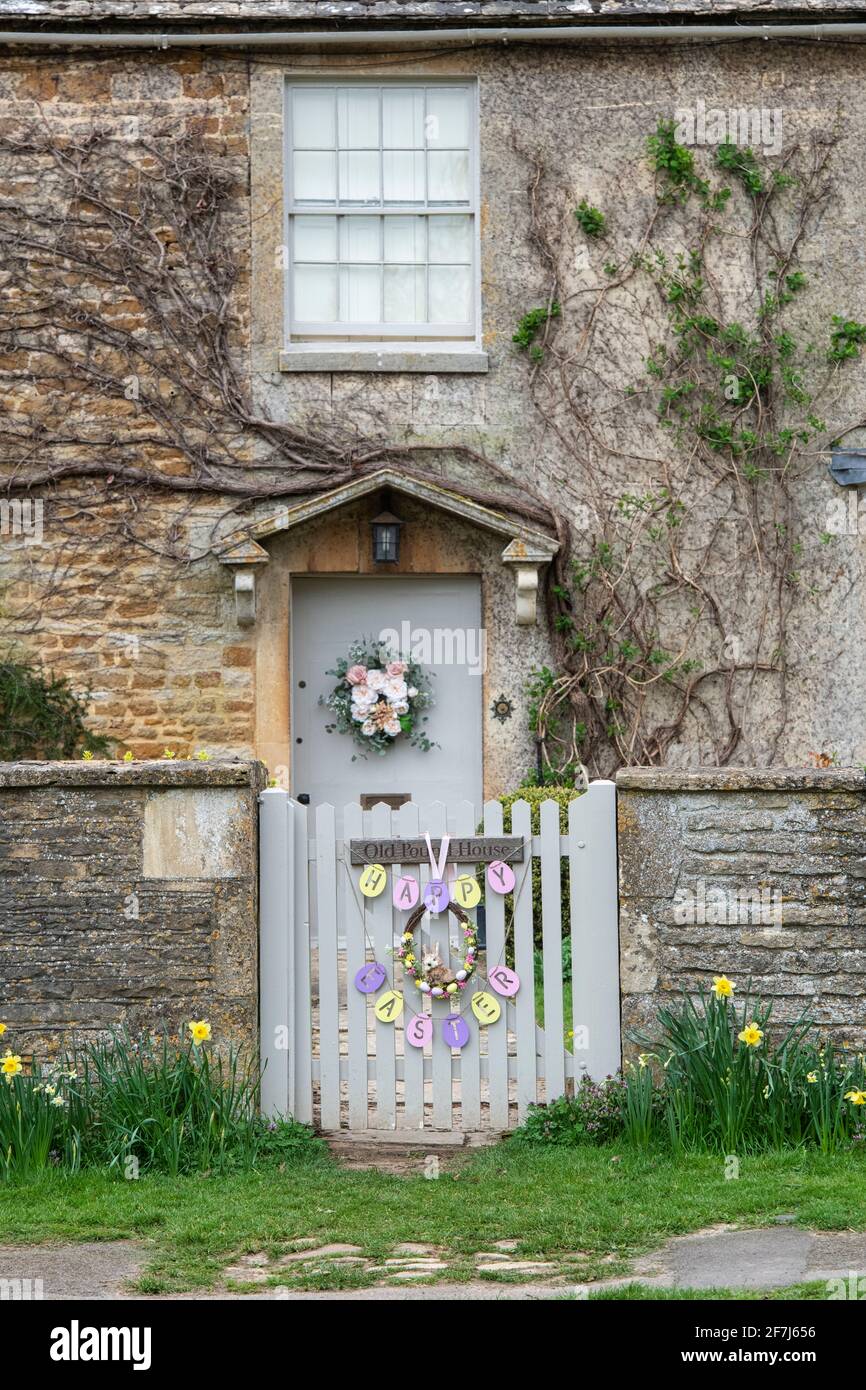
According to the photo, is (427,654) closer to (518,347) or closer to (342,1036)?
(518,347)

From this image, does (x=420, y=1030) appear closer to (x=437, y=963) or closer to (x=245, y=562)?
(x=437, y=963)

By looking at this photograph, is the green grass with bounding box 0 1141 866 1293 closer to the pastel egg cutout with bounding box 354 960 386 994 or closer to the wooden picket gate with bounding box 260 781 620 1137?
the wooden picket gate with bounding box 260 781 620 1137

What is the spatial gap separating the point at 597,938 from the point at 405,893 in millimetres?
717

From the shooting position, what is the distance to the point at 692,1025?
5.37 meters

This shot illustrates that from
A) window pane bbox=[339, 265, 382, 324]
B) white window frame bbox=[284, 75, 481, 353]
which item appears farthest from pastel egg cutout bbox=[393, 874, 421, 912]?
window pane bbox=[339, 265, 382, 324]

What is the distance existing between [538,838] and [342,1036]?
1867 mm

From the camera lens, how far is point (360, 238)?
10.3 m

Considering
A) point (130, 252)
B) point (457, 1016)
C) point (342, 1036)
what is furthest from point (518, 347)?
point (457, 1016)

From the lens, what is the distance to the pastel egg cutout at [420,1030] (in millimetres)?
5680

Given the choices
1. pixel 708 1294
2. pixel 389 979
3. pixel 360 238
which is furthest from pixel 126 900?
pixel 360 238

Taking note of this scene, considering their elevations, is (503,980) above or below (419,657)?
below

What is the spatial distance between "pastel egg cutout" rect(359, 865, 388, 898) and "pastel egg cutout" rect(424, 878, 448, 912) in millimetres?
172

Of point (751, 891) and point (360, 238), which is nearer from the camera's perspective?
point (751, 891)

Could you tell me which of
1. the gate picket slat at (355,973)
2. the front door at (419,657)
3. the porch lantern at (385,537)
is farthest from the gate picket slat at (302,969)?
the front door at (419,657)
